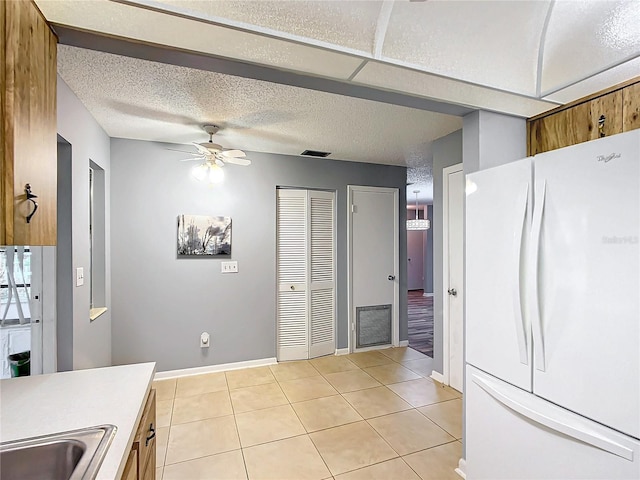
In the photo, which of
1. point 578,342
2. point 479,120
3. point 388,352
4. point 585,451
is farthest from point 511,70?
point 388,352

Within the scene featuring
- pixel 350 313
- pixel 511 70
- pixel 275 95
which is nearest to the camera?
pixel 511 70

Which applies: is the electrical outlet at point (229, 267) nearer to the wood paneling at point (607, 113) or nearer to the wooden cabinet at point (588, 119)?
the wooden cabinet at point (588, 119)

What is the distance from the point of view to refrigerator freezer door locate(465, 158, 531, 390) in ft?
4.77

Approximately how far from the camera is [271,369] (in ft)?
11.9

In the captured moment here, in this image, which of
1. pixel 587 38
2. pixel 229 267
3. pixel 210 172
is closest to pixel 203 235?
pixel 229 267

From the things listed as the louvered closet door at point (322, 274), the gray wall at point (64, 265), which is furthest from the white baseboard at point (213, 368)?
the gray wall at point (64, 265)

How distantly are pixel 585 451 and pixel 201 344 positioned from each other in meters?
3.26

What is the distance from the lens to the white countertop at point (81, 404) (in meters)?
0.97

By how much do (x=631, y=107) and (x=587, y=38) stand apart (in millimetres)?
407

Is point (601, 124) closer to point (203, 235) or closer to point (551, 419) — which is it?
point (551, 419)

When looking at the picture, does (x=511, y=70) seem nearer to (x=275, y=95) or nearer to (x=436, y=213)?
(x=275, y=95)

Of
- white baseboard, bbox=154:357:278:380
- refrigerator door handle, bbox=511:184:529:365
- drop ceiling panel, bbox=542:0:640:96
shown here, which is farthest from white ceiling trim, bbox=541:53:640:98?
white baseboard, bbox=154:357:278:380

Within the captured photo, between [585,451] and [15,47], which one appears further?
[585,451]

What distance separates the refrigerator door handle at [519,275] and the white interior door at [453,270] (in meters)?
1.62
